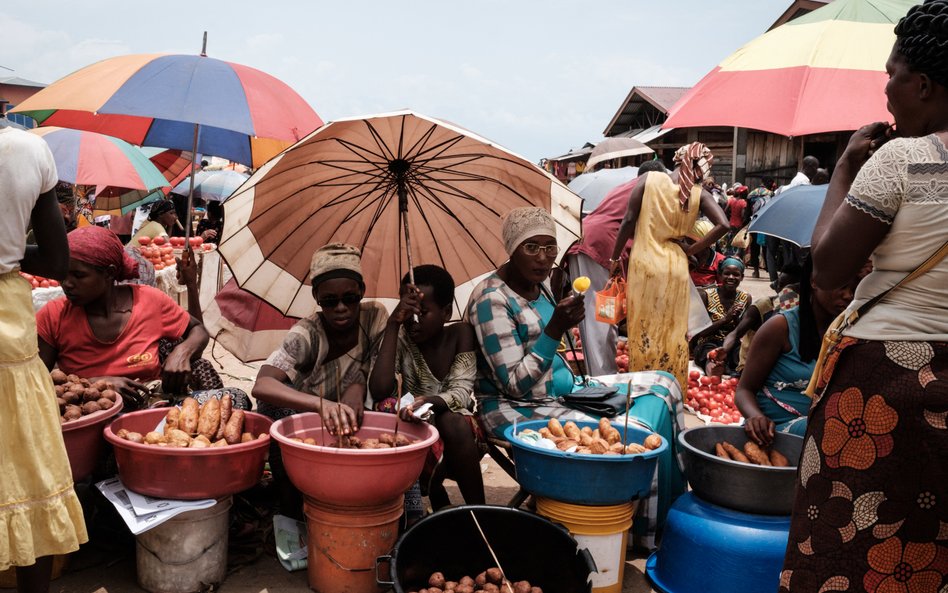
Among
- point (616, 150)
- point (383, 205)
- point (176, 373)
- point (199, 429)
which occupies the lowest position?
point (199, 429)

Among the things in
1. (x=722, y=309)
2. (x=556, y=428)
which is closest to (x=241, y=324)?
→ (x=556, y=428)

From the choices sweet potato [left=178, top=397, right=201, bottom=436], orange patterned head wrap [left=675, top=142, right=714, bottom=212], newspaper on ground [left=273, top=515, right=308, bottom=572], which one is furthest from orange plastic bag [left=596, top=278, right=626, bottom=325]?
sweet potato [left=178, top=397, right=201, bottom=436]

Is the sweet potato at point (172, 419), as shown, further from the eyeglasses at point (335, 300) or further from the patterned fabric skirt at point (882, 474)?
the patterned fabric skirt at point (882, 474)

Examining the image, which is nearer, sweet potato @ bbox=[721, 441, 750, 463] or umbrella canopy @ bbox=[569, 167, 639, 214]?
sweet potato @ bbox=[721, 441, 750, 463]

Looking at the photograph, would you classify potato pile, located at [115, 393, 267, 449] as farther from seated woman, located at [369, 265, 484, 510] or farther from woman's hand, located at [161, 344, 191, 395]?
seated woman, located at [369, 265, 484, 510]

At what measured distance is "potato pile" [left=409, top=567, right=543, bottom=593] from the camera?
3084 mm

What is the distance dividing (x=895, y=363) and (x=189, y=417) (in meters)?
2.87

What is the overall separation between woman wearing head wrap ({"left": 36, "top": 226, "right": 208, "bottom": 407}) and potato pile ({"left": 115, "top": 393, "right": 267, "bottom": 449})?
1.61 ft

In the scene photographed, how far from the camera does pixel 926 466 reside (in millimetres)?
1971

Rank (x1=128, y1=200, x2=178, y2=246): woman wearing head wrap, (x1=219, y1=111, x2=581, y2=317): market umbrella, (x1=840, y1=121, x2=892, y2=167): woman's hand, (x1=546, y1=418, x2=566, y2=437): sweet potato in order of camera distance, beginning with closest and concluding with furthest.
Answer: (x1=840, y1=121, x2=892, y2=167): woman's hand
(x1=546, y1=418, x2=566, y2=437): sweet potato
(x1=219, y1=111, x2=581, y2=317): market umbrella
(x1=128, y1=200, x2=178, y2=246): woman wearing head wrap

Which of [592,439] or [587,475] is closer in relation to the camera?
[587,475]

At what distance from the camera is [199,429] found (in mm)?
3469

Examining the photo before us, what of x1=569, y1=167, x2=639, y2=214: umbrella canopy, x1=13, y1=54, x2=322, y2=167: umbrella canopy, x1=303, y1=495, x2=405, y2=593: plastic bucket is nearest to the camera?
x1=303, y1=495, x2=405, y2=593: plastic bucket

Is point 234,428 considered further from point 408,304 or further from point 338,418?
point 408,304
